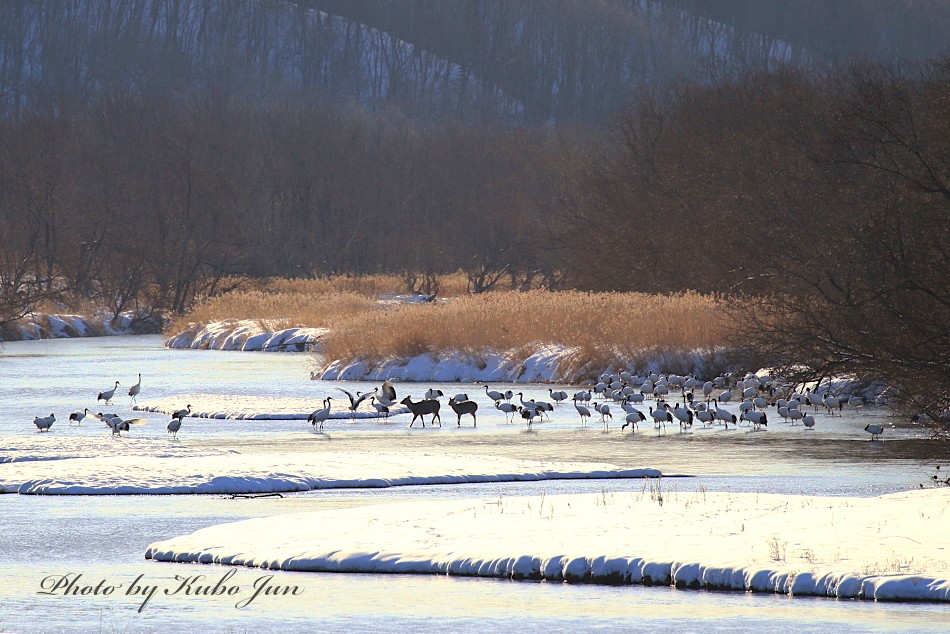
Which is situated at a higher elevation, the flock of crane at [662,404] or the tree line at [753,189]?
the tree line at [753,189]

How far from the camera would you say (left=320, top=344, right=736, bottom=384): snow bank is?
33062 mm

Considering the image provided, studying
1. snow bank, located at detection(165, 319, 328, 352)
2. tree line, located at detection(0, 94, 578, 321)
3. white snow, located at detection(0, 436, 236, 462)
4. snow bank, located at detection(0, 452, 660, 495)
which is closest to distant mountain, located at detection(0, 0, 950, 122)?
tree line, located at detection(0, 94, 578, 321)

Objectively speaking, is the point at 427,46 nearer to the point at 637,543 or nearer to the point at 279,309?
the point at 279,309

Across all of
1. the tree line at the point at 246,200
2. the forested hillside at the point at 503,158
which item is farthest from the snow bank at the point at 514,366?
the tree line at the point at 246,200

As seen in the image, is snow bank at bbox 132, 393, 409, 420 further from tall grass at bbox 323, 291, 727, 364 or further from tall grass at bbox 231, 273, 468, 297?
tall grass at bbox 231, 273, 468, 297

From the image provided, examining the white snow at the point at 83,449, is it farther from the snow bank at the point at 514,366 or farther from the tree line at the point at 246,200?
the tree line at the point at 246,200

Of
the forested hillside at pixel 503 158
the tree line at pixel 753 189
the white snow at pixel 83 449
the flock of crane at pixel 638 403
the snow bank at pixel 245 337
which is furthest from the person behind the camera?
the snow bank at pixel 245 337

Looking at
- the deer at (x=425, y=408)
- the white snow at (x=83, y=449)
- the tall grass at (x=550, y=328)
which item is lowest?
the white snow at (x=83, y=449)

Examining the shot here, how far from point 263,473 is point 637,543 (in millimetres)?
6257

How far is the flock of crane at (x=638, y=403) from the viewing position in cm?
2328

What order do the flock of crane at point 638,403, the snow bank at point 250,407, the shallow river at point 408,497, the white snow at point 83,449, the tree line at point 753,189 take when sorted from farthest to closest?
1. the tree line at point 753,189
2. the snow bank at point 250,407
3. the flock of crane at point 638,403
4. the white snow at point 83,449
5. the shallow river at point 408,497

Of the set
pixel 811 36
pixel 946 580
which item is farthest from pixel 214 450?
pixel 811 36

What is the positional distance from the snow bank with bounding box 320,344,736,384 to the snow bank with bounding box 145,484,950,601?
750 inches

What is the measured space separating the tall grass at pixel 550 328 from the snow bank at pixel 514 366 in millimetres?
258
